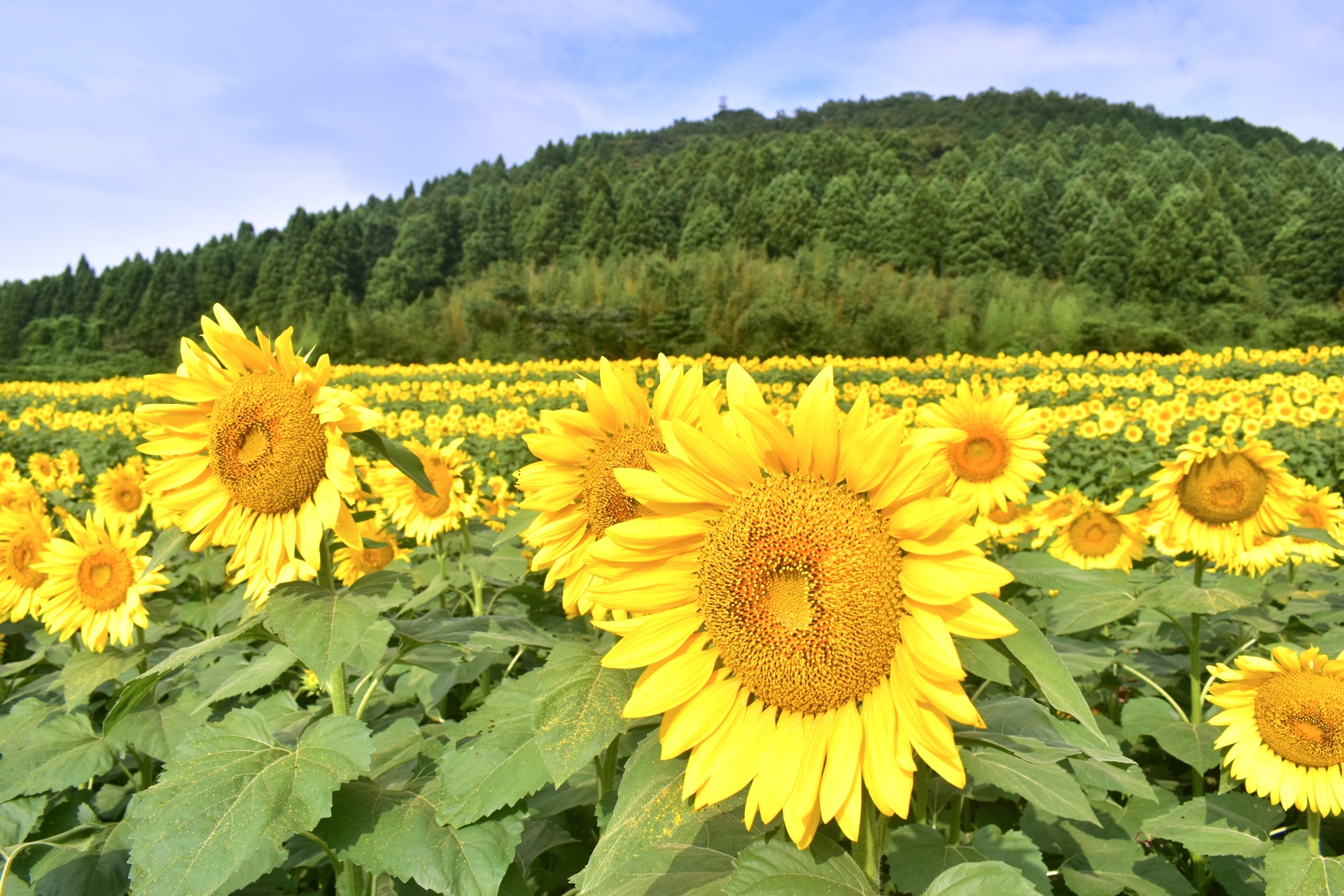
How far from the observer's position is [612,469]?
1378 millimetres

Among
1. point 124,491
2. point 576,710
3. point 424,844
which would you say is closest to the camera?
point 576,710

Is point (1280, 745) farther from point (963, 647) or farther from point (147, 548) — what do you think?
point (147, 548)

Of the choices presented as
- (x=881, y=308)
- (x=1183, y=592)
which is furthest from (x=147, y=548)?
(x=881, y=308)

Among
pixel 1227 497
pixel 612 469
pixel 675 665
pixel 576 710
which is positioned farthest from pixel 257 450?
pixel 1227 497

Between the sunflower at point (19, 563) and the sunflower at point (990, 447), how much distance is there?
10.00ft

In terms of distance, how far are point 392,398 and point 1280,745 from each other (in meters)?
12.6

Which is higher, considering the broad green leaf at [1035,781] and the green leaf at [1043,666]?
the green leaf at [1043,666]

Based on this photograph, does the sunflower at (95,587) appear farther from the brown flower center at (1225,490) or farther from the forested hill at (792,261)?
the forested hill at (792,261)

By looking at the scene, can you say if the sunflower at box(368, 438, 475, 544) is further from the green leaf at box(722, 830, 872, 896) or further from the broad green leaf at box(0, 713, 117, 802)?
the green leaf at box(722, 830, 872, 896)

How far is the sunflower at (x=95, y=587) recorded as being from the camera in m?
2.50

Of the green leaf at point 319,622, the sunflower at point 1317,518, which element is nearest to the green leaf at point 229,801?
the green leaf at point 319,622

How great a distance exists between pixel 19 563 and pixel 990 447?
330 cm

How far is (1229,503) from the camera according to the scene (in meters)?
2.53

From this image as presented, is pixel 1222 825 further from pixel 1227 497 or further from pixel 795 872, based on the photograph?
pixel 795 872
